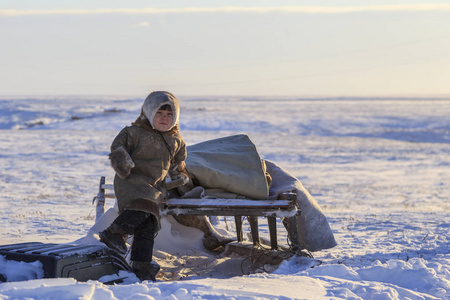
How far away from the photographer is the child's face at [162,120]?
512 cm

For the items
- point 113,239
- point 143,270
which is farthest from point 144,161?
point 143,270

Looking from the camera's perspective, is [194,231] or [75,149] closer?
[194,231]

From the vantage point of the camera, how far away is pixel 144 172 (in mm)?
5027

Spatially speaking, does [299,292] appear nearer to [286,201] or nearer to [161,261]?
[286,201]

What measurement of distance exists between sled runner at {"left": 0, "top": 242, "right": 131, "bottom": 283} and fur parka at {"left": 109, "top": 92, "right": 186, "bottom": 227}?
446 mm

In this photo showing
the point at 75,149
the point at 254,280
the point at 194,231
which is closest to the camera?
the point at 254,280

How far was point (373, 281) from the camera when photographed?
15.6 ft

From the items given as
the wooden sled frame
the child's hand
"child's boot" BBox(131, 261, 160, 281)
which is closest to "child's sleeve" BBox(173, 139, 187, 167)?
the wooden sled frame

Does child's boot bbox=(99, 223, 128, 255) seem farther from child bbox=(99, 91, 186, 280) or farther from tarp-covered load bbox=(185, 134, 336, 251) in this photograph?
tarp-covered load bbox=(185, 134, 336, 251)

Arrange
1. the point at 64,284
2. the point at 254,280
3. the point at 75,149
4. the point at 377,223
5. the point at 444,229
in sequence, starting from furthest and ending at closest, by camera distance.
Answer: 1. the point at 75,149
2. the point at 377,223
3. the point at 444,229
4. the point at 254,280
5. the point at 64,284

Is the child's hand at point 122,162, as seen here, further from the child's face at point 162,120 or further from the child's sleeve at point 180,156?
the child's sleeve at point 180,156

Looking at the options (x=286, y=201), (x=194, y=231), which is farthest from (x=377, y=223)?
(x=286, y=201)

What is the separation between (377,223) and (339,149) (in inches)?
632

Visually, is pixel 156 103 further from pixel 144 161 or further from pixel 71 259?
pixel 71 259
